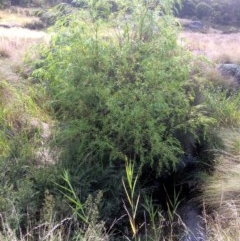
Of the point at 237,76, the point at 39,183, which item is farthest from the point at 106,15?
the point at 237,76

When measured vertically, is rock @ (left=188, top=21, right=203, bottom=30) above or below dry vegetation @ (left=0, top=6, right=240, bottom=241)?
below

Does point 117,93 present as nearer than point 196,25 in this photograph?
Yes

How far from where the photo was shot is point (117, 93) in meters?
6.09

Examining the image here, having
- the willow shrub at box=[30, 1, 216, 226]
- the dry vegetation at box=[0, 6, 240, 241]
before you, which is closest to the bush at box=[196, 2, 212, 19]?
the dry vegetation at box=[0, 6, 240, 241]

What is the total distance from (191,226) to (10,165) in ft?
8.42

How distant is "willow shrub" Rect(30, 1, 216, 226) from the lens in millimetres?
6000

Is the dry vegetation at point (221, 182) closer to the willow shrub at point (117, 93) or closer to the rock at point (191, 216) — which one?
the rock at point (191, 216)

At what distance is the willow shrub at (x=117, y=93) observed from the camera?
600cm

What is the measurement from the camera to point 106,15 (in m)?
6.72

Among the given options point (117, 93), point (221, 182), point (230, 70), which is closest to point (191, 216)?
point (221, 182)

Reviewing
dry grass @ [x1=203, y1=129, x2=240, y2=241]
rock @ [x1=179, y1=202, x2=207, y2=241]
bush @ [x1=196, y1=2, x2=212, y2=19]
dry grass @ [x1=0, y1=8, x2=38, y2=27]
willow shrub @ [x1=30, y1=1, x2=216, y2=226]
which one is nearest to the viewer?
dry grass @ [x1=203, y1=129, x2=240, y2=241]

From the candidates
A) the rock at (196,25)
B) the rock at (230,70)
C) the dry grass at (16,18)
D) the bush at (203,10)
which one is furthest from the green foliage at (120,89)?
the bush at (203,10)

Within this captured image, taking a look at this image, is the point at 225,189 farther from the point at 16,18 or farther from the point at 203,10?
the point at 203,10

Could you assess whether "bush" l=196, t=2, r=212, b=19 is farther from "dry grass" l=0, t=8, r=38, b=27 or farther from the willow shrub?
the willow shrub
